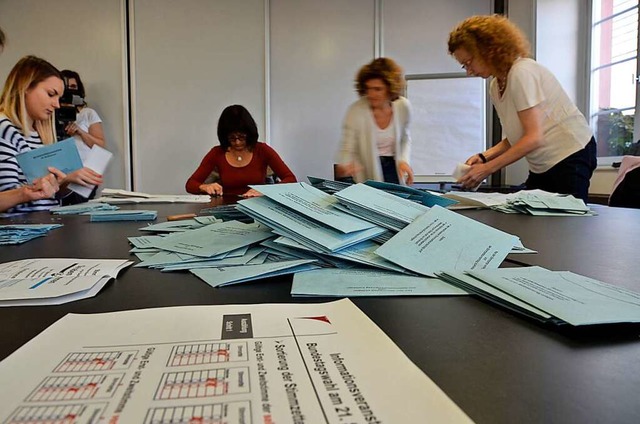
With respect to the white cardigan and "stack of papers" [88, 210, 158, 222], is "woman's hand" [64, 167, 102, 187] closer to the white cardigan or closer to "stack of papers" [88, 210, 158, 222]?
"stack of papers" [88, 210, 158, 222]

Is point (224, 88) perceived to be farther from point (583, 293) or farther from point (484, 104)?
point (583, 293)

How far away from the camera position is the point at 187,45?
3.56 metres

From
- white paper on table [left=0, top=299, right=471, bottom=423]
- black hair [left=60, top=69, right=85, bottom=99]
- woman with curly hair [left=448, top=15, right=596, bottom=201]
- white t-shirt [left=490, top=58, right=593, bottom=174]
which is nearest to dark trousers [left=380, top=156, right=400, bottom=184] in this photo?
woman with curly hair [left=448, top=15, right=596, bottom=201]

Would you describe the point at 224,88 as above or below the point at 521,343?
above

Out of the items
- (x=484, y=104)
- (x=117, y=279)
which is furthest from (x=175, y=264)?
(x=484, y=104)

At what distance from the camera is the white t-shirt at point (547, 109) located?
1600 millimetres

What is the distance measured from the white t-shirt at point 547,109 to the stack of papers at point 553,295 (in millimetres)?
1266

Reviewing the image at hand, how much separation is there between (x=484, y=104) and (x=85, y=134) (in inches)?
119

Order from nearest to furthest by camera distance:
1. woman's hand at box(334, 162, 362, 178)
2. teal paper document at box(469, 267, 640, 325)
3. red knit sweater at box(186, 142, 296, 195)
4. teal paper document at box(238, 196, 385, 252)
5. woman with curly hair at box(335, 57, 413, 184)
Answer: teal paper document at box(469, 267, 640, 325) → teal paper document at box(238, 196, 385, 252) → woman's hand at box(334, 162, 362, 178) → woman with curly hair at box(335, 57, 413, 184) → red knit sweater at box(186, 142, 296, 195)

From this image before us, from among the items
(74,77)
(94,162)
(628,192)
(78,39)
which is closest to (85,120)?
(74,77)

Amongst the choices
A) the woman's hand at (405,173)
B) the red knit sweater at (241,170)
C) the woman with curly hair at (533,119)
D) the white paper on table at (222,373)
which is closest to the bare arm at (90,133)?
the red knit sweater at (241,170)

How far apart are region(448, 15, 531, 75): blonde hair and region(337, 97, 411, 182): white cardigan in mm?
527

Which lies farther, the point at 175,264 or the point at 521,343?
the point at 175,264

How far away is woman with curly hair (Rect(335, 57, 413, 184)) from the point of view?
2.17 meters
